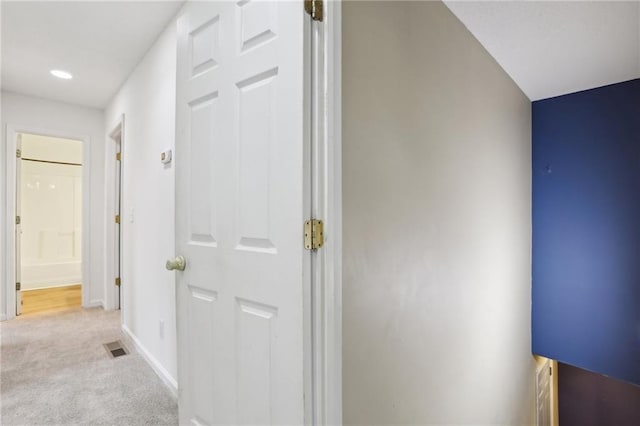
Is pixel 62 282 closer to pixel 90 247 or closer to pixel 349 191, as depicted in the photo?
pixel 90 247

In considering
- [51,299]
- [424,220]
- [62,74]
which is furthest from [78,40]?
[51,299]

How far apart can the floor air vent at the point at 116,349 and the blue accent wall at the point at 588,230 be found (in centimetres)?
358

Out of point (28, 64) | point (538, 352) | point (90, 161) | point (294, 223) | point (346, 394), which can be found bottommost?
point (538, 352)

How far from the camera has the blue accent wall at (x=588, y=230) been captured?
7.47ft

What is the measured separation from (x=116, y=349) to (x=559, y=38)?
3.95m

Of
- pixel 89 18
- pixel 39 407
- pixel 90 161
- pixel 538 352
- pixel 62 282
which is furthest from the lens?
pixel 62 282

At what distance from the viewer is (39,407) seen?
6.04ft

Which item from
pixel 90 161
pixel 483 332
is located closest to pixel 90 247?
pixel 90 161

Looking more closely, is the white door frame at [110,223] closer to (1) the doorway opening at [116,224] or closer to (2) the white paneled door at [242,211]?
(1) the doorway opening at [116,224]

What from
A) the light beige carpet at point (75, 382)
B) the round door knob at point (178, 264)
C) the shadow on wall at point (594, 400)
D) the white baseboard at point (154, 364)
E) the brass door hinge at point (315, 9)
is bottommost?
the shadow on wall at point (594, 400)

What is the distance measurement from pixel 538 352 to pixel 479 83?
242cm

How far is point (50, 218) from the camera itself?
16.7 ft

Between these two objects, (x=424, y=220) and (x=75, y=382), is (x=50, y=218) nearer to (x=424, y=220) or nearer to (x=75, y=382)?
(x=75, y=382)

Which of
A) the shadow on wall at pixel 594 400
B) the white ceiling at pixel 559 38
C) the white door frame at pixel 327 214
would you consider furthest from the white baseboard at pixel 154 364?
the shadow on wall at pixel 594 400
